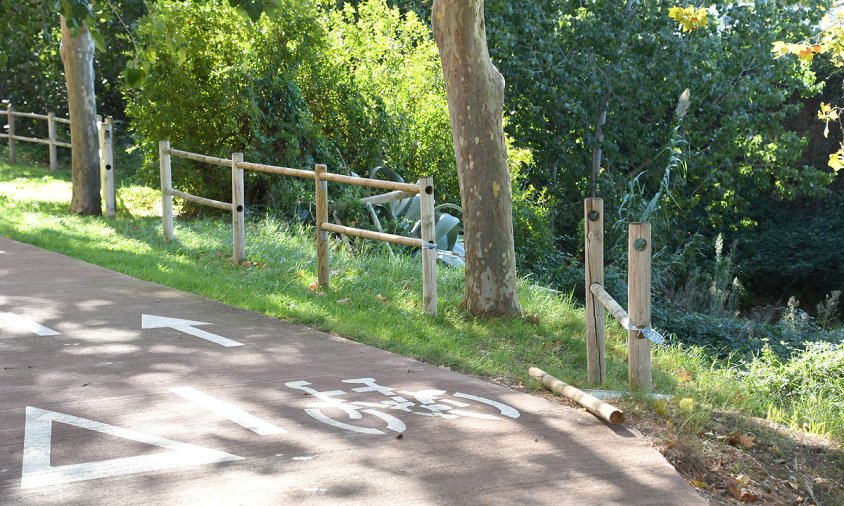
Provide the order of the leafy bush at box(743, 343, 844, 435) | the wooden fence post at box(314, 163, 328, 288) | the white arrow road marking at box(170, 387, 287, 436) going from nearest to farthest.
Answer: the white arrow road marking at box(170, 387, 287, 436)
the leafy bush at box(743, 343, 844, 435)
the wooden fence post at box(314, 163, 328, 288)

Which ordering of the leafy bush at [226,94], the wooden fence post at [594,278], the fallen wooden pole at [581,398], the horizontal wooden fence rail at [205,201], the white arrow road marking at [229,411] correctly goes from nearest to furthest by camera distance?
1. the white arrow road marking at [229,411]
2. the fallen wooden pole at [581,398]
3. the wooden fence post at [594,278]
4. the horizontal wooden fence rail at [205,201]
5. the leafy bush at [226,94]

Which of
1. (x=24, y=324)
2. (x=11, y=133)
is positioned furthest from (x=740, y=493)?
(x=11, y=133)

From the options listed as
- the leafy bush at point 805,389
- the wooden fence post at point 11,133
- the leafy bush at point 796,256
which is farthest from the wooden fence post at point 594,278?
the wooden fence post at point 11,133

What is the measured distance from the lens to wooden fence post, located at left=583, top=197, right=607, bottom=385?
692 centimetres

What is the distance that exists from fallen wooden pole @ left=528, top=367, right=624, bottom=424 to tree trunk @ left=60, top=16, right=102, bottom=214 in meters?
10.2

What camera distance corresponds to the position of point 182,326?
8.51 meters

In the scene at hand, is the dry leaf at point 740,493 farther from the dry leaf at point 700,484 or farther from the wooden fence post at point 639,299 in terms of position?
the wooden fence post at point 639,299

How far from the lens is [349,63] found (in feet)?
54.1

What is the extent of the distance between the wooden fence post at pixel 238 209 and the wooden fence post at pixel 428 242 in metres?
2.87

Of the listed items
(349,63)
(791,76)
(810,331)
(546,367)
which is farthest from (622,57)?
(546,367)

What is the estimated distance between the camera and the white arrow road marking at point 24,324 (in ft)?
27.2

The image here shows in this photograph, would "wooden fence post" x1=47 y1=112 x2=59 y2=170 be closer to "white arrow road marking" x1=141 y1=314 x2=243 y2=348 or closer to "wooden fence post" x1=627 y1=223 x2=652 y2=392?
"white arrow road marking" x1=141 y1=314 x2=243 y2=348

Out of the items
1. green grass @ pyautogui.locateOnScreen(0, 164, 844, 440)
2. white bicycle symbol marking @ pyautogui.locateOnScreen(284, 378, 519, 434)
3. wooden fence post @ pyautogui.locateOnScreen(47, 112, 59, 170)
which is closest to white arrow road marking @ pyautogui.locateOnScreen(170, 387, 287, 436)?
white bicycle symbol marking @ pyautogui.locateOnScreen(284, 378, 519, 434)

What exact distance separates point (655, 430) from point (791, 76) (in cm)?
1595
